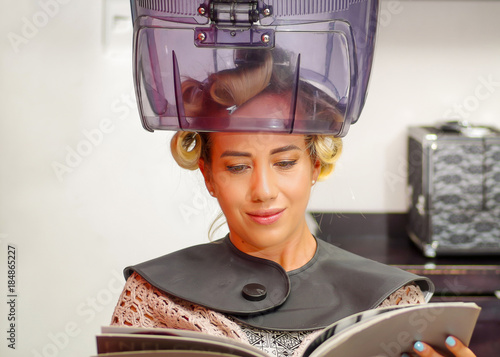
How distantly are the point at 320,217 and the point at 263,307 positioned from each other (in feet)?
3.11

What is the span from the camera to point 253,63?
2.82 ft

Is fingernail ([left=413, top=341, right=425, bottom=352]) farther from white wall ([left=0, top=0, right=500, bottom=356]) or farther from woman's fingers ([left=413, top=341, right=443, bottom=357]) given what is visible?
white wall ([left=0, top=0, right=500, bottom=356])

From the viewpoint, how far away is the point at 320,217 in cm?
192

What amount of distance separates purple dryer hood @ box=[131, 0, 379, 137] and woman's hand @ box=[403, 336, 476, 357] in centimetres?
35

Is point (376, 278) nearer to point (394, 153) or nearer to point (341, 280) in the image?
point (341, 280)

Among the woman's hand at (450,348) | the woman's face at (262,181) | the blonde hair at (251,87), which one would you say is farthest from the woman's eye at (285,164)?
the woman's hand at (450,348)

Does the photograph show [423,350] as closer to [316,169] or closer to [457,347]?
[457,347]

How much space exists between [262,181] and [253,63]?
205 millimetres

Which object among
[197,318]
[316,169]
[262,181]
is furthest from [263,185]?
[197,318]

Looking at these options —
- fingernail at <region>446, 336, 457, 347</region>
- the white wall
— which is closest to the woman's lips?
the white wall

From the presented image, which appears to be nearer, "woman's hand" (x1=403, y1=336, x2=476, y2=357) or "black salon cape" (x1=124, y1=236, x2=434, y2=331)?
"woman's hand" (x1=403, y1=336, x2=476, y2=357)

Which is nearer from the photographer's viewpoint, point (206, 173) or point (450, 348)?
point (450, 348)

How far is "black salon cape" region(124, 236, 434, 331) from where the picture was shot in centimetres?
100

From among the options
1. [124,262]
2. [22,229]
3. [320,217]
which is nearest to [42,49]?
[22,229]
